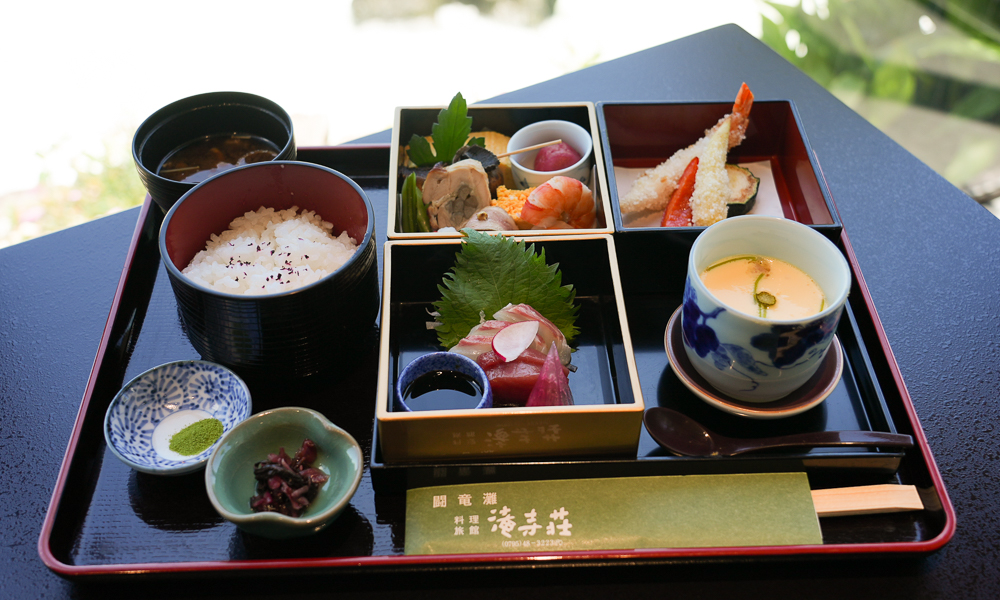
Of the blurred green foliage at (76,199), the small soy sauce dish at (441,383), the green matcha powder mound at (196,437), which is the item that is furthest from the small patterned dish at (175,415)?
the blurred green foliage at (76,199)

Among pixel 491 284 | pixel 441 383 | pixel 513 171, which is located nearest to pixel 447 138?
pixel 513 171

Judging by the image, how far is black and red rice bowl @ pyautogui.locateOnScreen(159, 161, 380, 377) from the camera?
140cm

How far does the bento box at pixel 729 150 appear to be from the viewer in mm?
1978

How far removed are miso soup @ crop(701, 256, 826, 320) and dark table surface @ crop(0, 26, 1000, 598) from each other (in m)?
0.40

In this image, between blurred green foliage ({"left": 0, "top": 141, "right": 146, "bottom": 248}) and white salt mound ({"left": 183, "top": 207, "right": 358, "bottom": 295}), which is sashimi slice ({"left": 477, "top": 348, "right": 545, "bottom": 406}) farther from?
blurred green foliage ({"left": 0, "top": 141, "right": 146, "bottom": 248})

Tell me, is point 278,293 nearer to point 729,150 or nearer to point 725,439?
point 725,439

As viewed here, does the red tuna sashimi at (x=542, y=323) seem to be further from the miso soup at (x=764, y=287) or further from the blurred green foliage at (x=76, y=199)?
the blurred green foliage at (x=76, y=199)

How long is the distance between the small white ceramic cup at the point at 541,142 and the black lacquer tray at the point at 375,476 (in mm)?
346

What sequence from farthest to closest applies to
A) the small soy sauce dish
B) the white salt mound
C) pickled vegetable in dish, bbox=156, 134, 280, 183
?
pickled vegetable in dish, bbox=156, 134, 280, 183 → the white salt mound → the small soy sauce dish

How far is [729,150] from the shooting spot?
212 cm

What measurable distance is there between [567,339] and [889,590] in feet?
2.58

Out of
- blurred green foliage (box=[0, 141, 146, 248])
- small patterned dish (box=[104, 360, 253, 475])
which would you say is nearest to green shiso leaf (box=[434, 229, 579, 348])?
small patterned dish (box=[104, 360, 253, 475])

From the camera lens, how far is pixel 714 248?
1.51 m

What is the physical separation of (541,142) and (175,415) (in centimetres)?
Result: 121
